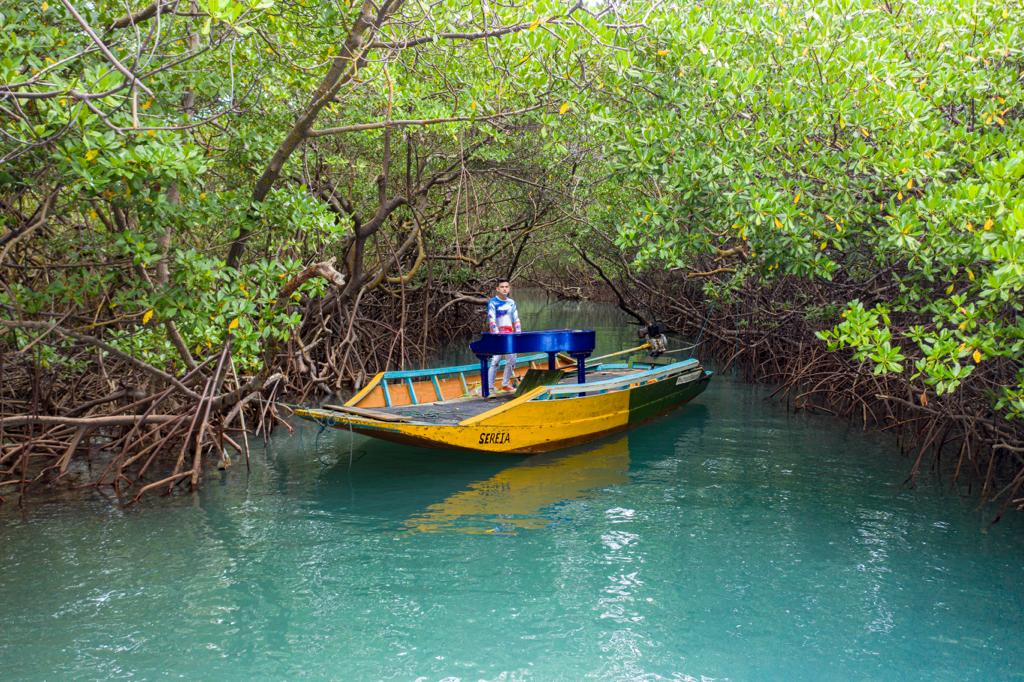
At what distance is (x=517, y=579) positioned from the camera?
4926mm

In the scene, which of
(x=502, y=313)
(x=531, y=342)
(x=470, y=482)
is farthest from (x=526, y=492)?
(x=502, y=313)

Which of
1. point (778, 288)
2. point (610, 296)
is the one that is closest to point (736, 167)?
point (778, 288)

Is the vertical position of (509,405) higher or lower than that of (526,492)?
higher

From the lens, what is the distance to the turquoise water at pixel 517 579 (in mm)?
3973

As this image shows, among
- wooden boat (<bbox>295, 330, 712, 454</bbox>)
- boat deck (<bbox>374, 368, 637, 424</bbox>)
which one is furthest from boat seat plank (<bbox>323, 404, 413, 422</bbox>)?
boat deck (<bbox>374, 368, 637, 424</bbox>)

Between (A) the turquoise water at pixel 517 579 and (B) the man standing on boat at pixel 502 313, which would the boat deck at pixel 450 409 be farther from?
(A) the turquoise water at pixel 517 579

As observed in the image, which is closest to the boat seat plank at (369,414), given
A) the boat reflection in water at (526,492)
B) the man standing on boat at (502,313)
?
the boat reflection in water at (526,492)

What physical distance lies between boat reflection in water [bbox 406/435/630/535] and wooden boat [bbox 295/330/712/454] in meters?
0.23

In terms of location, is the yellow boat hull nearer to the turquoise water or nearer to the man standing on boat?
the turquoise water

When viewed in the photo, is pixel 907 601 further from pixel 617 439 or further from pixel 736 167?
pixel 617 439

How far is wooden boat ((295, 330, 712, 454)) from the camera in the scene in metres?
6.84

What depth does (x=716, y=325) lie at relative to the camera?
14.0 m

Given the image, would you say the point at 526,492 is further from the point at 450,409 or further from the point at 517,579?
the point at 517,579

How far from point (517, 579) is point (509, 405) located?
101 inches
